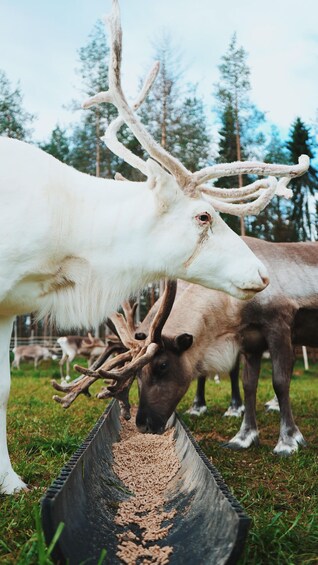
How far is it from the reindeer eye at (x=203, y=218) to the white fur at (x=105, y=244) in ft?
0.07

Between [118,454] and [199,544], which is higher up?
[199,544]

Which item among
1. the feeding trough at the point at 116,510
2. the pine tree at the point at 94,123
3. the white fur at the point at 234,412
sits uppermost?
the pine tree at the point at 94,123

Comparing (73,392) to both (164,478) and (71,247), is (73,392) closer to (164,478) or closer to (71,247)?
(164,478)

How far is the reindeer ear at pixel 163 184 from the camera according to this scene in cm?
356

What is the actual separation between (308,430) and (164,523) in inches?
170

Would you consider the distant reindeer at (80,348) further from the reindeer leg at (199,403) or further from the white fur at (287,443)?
the white fur at (287,443)

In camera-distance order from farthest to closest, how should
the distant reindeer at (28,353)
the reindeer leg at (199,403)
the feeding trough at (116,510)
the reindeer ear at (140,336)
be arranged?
the distant reindeer at (28,353)
the reindeer leg at (199,403)
the reindeer ear at (140,336)
the feeding trough at (116,510)

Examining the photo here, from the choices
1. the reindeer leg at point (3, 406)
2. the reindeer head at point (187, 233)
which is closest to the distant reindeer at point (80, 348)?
the reindeer leg at point (3, 406)

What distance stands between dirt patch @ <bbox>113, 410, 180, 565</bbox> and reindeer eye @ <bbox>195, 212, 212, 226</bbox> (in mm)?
1794

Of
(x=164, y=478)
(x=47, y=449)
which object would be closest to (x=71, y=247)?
(x=164, y=478)

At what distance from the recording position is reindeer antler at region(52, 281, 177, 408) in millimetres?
4898

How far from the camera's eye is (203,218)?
→ 3.64 metres

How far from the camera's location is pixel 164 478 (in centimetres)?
451

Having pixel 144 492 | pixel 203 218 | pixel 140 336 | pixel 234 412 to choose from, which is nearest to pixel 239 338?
pixel 140 336
